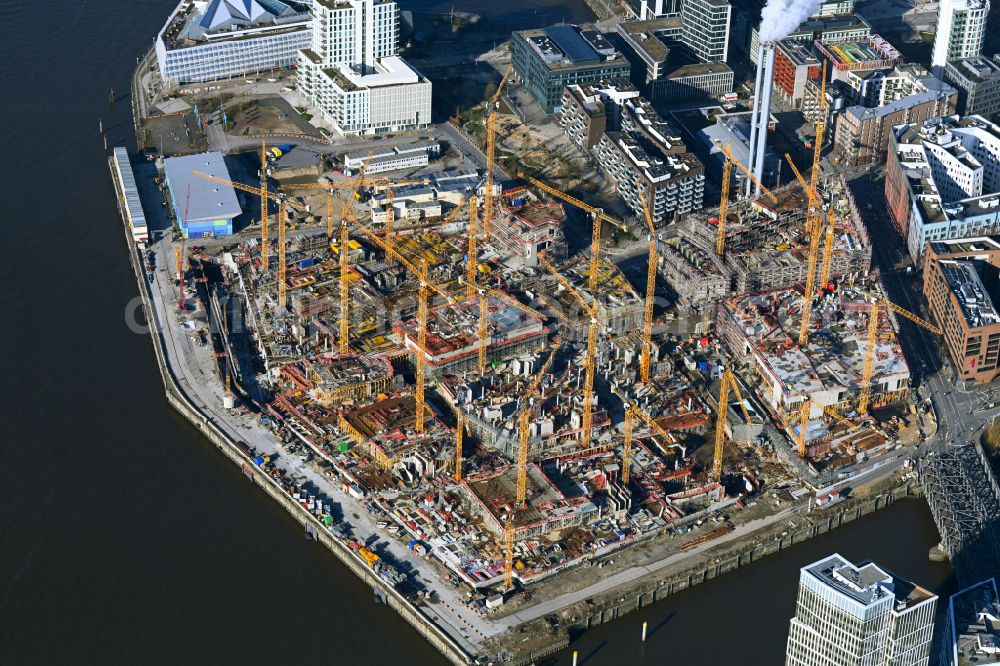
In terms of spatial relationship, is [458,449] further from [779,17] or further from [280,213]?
[779,17]

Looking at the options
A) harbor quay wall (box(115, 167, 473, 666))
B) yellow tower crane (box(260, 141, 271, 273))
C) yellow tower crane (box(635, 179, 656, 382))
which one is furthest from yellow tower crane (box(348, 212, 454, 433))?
yellow tower crane (box(635, 179, 656, 382))

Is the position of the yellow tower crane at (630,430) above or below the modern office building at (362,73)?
below

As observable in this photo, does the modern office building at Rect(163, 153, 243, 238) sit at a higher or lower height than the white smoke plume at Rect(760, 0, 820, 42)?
lower

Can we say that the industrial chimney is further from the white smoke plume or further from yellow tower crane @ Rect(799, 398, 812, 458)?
yellow tower crane @ Rect(799, 398, 812, 458)

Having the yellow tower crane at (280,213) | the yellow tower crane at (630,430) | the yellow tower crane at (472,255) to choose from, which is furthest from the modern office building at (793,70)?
the yellow tower crane at (630,430)

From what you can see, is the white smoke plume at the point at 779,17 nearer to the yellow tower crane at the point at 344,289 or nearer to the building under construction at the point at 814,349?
the building under construction at the point at 814,349

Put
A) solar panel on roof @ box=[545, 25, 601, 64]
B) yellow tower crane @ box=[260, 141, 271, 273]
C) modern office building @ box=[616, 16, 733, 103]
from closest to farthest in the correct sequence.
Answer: yellow tower crane @ box=[260, 141, 271, 273]
solar panel on roof @ box=[545, 25, 601, 64]
modern office building @ box=[616, 16, 733, 103]
